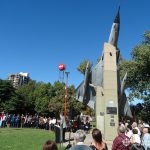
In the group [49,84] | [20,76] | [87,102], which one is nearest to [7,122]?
[87,102]

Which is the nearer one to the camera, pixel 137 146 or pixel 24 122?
pixel 137 146

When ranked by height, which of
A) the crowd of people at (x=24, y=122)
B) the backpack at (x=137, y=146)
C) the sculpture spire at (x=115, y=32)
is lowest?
the backpack at (x=137, y=146)

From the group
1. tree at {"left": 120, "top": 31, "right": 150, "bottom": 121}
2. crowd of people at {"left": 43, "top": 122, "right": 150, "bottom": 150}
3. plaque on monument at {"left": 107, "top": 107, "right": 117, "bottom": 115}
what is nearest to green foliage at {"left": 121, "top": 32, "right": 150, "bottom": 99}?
tree at {"left": 120, "top": 31, "right": 150, "bottom": 121}

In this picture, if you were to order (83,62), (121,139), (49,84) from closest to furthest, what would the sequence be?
(121,139)
(83,62)
(49,84)

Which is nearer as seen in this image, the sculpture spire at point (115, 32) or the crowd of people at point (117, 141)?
the crowd of people at point (117, 141)

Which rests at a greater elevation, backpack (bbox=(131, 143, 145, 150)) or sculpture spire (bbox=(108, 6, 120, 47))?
sculpture spire (bbox=(108, 6, 120, 47))

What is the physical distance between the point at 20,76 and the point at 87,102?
149188mm

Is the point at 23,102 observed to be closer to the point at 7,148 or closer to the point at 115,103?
the point at 115,103

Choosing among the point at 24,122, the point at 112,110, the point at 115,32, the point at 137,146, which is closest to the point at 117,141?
the point at 137,146

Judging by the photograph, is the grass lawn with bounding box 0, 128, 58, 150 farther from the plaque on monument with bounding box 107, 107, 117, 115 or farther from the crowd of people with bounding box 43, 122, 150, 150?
the crowd of people with bounding box 43, 122, 150, 150

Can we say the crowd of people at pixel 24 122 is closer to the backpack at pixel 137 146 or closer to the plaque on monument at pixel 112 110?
the plaque on monument at pixel 112 110

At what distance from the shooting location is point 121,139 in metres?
8.47

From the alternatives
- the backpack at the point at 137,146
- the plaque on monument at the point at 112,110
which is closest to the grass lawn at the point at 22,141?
the plaque on monument at the point at 112,110

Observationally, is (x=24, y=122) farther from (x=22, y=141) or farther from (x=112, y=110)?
(x=22, y=141)
